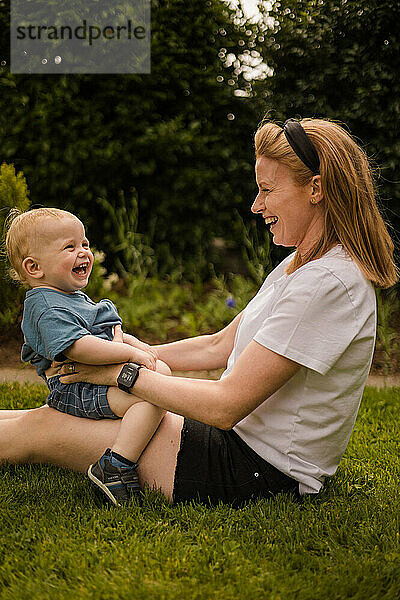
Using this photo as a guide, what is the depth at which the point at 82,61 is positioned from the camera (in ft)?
19.1

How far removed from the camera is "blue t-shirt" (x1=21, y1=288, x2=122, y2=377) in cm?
246

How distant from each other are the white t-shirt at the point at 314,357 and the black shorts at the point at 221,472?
0.14ft

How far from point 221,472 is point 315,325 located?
0.65m

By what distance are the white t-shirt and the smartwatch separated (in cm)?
38

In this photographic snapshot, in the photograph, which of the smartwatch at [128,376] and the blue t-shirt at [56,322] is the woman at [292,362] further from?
the blue t-shirt at [56,322]

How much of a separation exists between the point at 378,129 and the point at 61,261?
3530 millimetres

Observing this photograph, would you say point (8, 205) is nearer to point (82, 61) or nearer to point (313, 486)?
point (82, 61)

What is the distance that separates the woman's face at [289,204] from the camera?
2.32 metres

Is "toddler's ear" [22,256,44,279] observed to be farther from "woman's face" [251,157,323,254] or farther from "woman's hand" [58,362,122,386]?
"woman's face" [251,157,323,254]

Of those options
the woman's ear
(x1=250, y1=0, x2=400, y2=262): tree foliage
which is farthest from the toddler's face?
(x1=250, y1=0, x2=400, y2=262): tree foliage

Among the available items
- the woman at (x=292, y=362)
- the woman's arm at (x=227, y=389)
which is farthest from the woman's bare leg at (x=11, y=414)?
the woman's arm at (x=227, y=389)

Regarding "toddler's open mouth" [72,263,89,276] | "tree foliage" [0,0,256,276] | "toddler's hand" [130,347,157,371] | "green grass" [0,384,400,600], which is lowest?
"green grass" [0,384,400,600]

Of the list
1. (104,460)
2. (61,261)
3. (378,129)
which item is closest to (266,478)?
(104,460)

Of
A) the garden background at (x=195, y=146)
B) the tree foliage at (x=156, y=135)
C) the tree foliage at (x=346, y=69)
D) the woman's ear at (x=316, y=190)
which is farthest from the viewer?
the tree foliage at (x=156, y=135)
